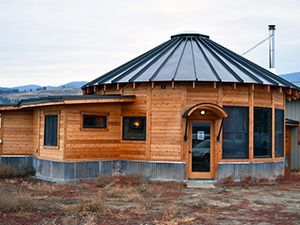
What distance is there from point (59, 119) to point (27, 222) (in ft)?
24.0

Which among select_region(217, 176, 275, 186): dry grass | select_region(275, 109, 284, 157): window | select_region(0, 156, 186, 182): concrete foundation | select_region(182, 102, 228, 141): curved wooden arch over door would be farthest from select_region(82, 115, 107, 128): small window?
select_region(275, 109, 284, 157): window

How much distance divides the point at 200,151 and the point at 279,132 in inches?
158

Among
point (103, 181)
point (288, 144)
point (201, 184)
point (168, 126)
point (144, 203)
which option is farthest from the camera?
point (288, 144)

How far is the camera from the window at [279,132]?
17.8 m

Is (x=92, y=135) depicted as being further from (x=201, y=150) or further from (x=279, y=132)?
(x=279, y=132)

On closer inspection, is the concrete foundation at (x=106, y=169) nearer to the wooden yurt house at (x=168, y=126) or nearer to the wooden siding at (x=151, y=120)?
the wooden yurt house at (x=168, y=126)

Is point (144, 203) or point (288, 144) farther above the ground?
point (288, 144)

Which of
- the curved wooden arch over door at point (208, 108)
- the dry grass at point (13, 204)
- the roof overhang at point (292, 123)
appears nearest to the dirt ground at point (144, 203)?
the dry grass at point (13, 204)

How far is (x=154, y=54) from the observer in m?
19.4

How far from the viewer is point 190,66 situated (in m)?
16.9

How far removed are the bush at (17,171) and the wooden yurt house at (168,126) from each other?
19.1 inches

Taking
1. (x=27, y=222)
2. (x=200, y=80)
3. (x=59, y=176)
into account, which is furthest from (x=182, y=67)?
(x=27, y=222)

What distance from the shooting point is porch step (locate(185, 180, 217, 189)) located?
15.1 m

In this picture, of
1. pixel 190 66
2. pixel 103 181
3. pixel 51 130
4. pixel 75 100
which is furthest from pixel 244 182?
pixel 51 130
